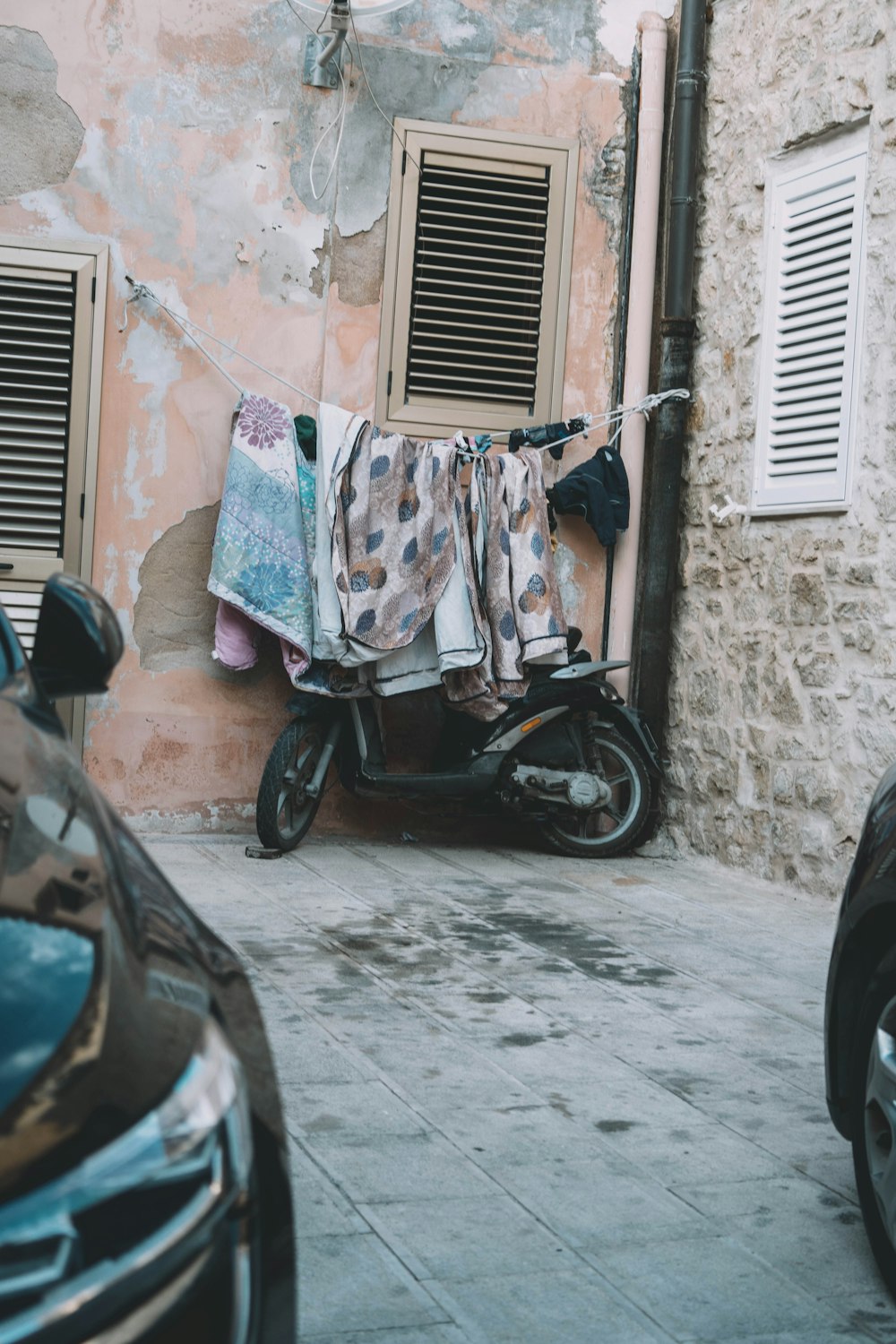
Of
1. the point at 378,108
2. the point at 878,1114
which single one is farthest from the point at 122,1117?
the point at 378,108

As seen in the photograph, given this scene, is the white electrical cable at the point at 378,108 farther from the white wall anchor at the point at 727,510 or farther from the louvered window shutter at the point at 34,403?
the white wall anchor at the point at 727,510

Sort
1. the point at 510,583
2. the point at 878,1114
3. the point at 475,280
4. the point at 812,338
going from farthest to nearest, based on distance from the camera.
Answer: the point at 475,280
the point at 510,583
the point at 812,338
the point at 878,1114

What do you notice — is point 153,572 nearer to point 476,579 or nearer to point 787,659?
point 476,579

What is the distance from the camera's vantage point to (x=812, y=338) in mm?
7270

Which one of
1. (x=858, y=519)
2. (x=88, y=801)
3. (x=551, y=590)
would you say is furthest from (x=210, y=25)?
(x=88, y=801)

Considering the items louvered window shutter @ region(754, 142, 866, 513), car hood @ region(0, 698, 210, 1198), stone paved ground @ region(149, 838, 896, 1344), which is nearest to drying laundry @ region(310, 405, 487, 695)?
stone paved ground @ region(149, 838, 896, 1344)

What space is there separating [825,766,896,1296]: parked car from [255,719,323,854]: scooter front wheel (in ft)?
14.3

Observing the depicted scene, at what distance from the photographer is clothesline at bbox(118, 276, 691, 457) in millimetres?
7754

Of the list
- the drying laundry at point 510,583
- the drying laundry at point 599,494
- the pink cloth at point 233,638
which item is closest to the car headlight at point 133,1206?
the drying laundry at point 510,583

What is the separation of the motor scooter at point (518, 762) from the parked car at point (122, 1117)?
5402 mm

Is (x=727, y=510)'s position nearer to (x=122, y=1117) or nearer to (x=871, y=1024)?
(x=871, y=1024)

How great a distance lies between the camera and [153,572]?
7848 millimetres

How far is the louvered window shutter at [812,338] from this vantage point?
698cm

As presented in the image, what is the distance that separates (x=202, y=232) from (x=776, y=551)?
3172mm
